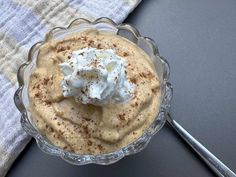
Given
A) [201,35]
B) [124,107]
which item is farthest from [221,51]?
[124,107]

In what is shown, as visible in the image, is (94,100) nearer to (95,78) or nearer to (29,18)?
(95,78)

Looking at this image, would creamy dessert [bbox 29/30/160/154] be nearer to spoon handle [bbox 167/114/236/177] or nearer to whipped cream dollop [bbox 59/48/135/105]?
whipped cream dollop [bbox 59/48/135/105]

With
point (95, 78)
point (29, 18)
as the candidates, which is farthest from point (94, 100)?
point (29, 18)

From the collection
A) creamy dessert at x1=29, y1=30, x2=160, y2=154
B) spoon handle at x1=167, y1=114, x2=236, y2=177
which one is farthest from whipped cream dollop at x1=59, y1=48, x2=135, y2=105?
spoon handle at x1=167, y1=114, x2=236, y2=177

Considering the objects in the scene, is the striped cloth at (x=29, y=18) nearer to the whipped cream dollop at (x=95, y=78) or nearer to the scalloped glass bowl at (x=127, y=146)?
the scalloped glass bowl at (x=127, y=146)

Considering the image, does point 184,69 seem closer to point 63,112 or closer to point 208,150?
point 208,150

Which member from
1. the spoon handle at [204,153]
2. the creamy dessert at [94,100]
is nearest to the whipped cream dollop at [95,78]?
the creamy dessert at [94,100]

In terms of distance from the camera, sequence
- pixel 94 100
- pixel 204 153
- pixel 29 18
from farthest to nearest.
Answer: pixel 29 18 < pixel 204 153 < pixel 94 100
